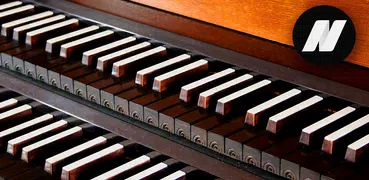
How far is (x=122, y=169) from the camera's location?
7.68ft

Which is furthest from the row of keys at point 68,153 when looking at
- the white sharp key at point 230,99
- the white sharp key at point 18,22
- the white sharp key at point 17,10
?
the white sharp key at point 17,10

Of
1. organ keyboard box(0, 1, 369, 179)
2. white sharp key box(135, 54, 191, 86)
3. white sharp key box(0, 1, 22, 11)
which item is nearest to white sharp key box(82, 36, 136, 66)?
organ keyboard box(0, 1, 369, 179)

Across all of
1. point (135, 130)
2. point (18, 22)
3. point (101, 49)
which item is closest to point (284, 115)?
point (135, 130)

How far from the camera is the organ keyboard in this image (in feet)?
6.89

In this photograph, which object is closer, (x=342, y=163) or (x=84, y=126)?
(x=342, y=163)

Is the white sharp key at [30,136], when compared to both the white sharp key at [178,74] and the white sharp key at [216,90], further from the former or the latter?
the white sharp key at [216,90]

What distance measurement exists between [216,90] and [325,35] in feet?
1.18

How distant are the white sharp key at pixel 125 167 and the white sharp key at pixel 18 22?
2.70ft

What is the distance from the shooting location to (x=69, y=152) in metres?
2.44

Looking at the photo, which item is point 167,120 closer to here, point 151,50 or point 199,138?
point 199,138

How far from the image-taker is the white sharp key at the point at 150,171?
2.30 meters

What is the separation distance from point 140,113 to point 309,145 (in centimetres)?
54

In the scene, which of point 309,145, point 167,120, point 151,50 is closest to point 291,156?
point 309,145

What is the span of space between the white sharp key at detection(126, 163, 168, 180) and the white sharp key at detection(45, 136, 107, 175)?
0.74 ft
